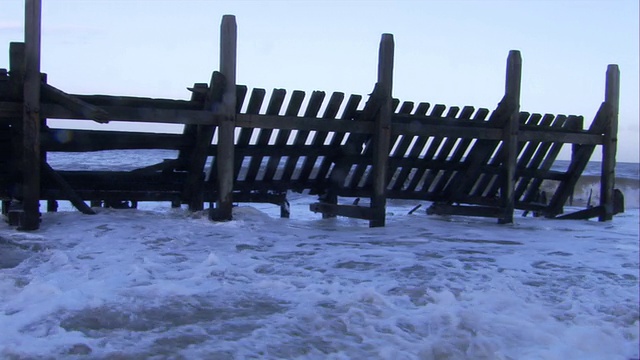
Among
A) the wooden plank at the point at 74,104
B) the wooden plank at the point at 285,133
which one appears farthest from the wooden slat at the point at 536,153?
the wooden plank at the point at 74,104

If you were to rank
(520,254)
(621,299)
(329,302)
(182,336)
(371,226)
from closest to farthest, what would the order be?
(182,336), (329,302), (621,299), (520,254), (371,226)

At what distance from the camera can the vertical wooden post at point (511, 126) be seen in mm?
8867

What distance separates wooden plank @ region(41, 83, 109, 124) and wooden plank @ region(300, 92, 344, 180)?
2.67 metres

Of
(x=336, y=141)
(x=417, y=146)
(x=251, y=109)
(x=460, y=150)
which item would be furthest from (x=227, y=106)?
(x=460, y=150)

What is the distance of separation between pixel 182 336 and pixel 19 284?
154cm

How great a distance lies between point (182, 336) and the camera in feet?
11.5

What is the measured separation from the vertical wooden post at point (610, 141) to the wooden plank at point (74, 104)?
24.4 ft

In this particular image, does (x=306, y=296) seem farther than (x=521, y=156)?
No

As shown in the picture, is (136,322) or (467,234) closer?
(136,322)

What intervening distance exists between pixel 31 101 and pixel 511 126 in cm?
602

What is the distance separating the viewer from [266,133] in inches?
323

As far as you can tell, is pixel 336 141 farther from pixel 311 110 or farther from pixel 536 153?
pixel 536 153

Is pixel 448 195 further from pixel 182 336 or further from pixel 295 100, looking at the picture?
pixel 182 336

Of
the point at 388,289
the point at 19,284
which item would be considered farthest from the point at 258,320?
the point at 19,284
